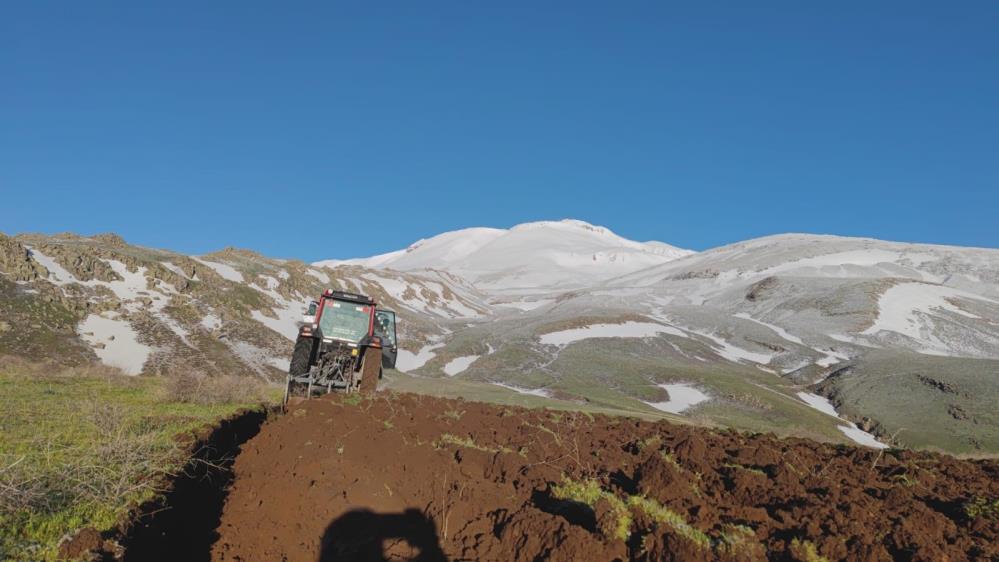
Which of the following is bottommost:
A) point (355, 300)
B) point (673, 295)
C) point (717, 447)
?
point (717, 447)

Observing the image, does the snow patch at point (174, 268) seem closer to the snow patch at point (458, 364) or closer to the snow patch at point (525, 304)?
the snow patch at point (458, 364)

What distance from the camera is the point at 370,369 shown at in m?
15.2

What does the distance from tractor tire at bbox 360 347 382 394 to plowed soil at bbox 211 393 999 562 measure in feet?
17.0

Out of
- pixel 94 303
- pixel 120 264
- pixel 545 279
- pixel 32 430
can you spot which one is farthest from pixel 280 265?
pixel 545 279

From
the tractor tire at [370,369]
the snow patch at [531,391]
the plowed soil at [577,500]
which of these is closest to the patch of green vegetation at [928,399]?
the snow patch at [531,391]

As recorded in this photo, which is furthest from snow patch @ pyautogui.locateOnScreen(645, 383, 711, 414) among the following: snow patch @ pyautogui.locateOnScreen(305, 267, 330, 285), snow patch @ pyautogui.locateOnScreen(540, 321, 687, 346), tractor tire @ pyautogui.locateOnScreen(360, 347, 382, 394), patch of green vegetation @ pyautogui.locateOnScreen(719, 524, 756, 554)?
snow patch @ pyautogui.locateOnScreen(305, 267, 330, 285)

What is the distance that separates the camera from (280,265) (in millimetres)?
57656

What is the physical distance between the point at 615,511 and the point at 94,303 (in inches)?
1361

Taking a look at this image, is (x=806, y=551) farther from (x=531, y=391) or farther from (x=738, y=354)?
(x=738, y=354)

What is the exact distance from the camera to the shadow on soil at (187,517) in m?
5.30

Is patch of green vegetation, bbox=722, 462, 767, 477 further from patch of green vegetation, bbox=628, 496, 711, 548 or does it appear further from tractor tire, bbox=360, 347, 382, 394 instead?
tractor tire, bbox=360, 347, 382, 394

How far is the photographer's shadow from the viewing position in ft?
18.0

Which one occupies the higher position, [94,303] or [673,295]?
[673,295]

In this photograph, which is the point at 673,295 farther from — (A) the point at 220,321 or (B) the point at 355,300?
(B) the point at 355,300
